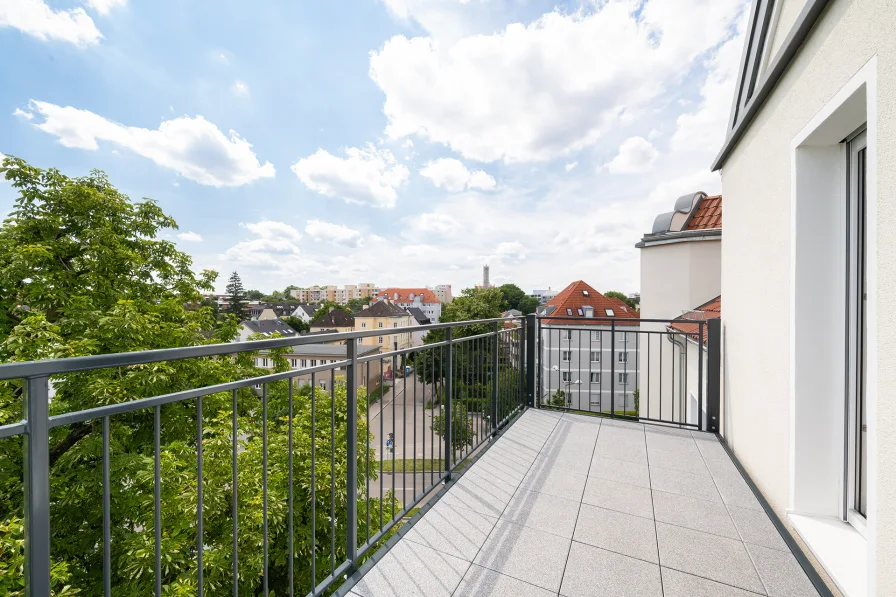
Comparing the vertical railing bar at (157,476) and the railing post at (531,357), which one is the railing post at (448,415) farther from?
the railing post at (531,357)

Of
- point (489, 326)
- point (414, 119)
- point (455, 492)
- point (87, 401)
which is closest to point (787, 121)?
point (489, 326)

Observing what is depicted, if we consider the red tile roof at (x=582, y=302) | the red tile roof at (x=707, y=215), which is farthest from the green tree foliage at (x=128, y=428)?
the red tile roof at (x=582, y=302)

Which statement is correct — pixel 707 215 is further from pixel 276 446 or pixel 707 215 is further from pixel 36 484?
pixel 36 484

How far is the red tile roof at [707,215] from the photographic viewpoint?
7.61 metres

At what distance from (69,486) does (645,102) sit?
36.0 ft

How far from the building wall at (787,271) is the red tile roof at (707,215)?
4902mm

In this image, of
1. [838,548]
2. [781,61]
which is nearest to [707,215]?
[781,61]

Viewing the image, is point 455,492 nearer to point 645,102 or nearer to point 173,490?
point 173,490

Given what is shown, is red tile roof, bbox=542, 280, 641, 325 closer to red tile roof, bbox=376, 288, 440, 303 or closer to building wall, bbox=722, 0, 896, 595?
building wall, bbox=722, 0, 896, 595

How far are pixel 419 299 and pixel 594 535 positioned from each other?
68325 mm

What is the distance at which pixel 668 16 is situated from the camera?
461 cm

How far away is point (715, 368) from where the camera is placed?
11.5 feet

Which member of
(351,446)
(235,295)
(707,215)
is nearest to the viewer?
(351,446)

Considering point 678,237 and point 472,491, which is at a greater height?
point 678,237
